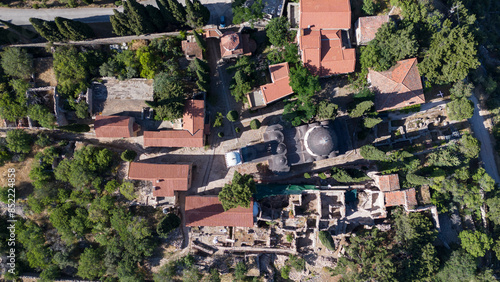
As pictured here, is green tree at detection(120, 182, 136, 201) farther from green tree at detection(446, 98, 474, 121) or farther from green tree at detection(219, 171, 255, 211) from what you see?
green tree at detection(446, 98, 474, 121)

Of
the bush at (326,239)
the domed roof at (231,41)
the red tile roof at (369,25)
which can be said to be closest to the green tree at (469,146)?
the red tile roof at (369,25)

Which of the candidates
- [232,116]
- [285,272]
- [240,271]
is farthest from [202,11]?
[285,272]

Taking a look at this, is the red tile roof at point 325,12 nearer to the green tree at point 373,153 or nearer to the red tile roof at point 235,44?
the red tile roof at point 235,44

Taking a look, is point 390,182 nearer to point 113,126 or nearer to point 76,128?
point 113,126

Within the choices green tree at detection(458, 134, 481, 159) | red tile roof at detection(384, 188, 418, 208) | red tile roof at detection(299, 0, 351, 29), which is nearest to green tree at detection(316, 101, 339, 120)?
red tile roof at detection(299, 0, 351, 29)

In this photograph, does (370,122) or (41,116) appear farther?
(41,116)
